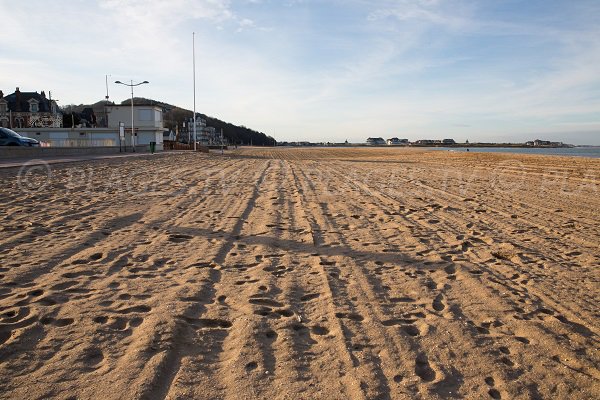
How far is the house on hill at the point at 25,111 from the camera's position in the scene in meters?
67.6

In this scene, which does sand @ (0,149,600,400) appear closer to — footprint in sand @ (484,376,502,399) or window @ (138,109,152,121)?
footprint in sand @ (484,376,502,399)

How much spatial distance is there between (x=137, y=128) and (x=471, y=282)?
52.9 metres

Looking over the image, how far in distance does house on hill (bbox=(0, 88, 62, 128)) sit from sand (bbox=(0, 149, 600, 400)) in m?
72.1

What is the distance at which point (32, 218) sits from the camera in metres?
6.98

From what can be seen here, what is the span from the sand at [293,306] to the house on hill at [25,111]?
72095 mm

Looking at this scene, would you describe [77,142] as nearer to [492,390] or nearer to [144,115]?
[144,115]

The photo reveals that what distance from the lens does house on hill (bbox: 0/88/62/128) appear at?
67625mm

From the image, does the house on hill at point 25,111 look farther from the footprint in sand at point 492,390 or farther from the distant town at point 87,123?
the footprint in sand at point 492,390

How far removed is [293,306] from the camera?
382cm

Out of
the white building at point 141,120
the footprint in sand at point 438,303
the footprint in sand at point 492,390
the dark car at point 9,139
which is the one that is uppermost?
the white building at point 141,120

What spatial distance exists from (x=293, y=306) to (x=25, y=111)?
80510mm

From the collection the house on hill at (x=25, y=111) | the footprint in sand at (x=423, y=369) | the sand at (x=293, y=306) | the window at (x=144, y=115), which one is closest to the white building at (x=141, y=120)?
the window at (x=144, y=115)

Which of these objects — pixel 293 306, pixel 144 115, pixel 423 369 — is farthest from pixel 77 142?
pixel 423 369

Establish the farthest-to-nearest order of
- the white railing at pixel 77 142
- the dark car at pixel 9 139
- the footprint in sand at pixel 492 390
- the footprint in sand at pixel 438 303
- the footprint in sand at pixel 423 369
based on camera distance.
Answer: the white railing at pixel 77 142 < the dark car at pixel 9 139 < the footprint in sand at pixel 438 303 < the footprint in sand at pixel 423 369 < the footprint in sand at pixel 492 390
